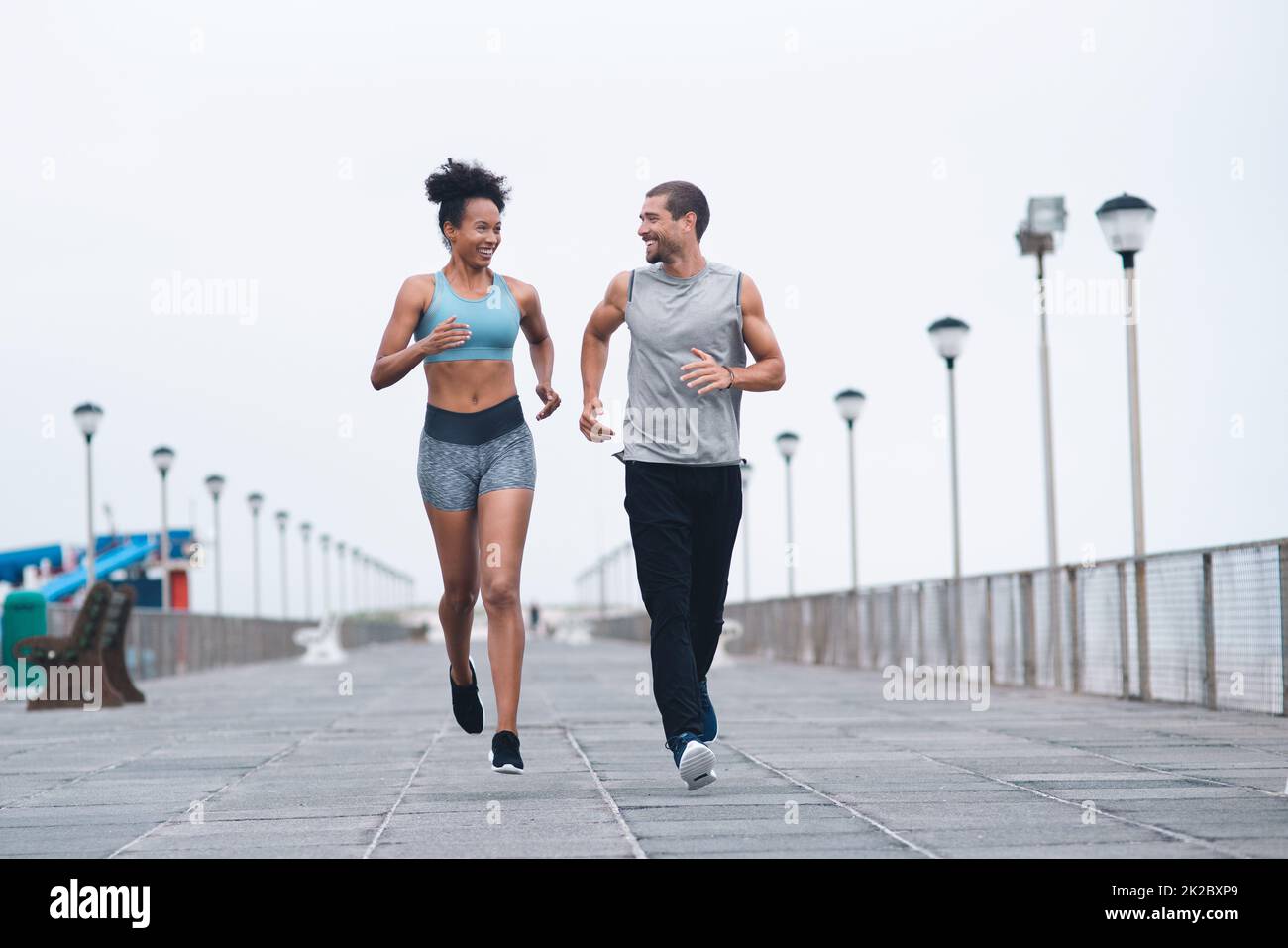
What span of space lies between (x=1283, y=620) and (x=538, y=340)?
5.72 metres

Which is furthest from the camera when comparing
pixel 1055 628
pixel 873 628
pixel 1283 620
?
pixel 873 628

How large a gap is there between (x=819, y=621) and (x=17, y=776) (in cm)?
2048

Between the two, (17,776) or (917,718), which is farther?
(917,718)

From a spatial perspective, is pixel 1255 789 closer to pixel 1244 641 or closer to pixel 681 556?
pixel 681 556

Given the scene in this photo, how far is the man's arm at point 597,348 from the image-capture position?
6.75m

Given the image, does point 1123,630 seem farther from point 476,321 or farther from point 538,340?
point 476,321

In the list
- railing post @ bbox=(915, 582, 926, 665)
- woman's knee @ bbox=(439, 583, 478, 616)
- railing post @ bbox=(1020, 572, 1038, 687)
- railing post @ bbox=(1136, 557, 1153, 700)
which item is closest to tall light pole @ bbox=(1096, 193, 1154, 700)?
railing post @ bbox=(1136, 557, 1153, 700)

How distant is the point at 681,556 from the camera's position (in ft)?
21.9

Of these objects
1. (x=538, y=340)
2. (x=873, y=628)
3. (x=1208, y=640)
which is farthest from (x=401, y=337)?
(x=873, y=628)

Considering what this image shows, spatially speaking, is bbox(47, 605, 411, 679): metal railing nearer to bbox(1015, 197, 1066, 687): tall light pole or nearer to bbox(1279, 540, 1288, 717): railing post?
bbox(1015, 197, 1066, 687): tall light pole

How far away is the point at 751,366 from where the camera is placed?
6.75m

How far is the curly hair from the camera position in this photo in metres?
7.34
